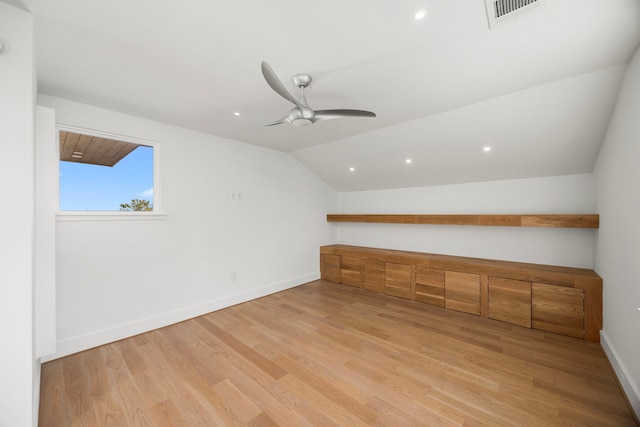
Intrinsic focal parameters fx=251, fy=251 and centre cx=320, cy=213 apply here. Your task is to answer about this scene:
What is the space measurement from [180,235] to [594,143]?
487 cm

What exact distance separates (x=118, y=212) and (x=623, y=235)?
4.72 metres

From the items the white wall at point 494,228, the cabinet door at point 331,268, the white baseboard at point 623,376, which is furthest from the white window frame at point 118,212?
the white baseboard at point 623,376

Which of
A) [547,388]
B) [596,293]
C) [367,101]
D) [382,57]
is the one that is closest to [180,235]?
[367,101]

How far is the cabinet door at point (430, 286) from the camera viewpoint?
3.68 metres

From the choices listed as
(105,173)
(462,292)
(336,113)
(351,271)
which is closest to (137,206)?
(105,173)

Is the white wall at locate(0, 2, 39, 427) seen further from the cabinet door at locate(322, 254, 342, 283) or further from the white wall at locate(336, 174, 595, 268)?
the white wall at locate(336, 174, 595, 268)

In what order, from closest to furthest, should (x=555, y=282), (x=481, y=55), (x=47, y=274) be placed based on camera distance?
(x=481, y=55), (x=47, y=274), (x=555, y=282)

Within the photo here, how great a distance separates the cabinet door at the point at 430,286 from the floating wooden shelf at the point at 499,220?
788 millimetres

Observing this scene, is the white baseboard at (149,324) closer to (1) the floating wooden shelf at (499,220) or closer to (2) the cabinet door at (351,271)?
(2) the cabinet door at (351,271)

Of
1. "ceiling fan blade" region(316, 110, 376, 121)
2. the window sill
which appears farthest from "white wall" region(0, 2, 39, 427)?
"ceiling fan blade" region(316, 110, 376, 121)

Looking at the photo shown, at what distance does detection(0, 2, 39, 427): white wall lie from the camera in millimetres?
1325

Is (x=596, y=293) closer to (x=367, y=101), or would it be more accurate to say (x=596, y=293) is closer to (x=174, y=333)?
(x=367, y=101)

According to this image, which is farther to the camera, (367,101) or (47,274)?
(367,101)

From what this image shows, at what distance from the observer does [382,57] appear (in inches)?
74.4
